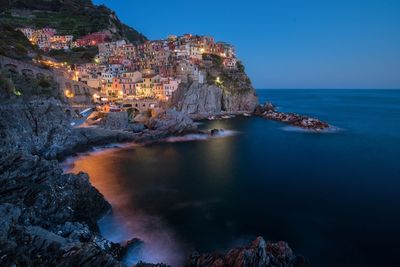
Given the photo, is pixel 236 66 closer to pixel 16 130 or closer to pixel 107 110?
pixel 107 110

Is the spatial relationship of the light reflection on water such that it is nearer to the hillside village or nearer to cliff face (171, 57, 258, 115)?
the hillside village

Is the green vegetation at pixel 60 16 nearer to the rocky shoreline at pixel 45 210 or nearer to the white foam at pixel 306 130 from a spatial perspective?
the rocky shoreline at pixel 45 210

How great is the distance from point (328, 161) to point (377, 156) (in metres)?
7.55

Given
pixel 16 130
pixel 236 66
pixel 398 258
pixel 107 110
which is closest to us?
pixel 398 258

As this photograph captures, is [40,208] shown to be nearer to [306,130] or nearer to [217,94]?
[306,130]

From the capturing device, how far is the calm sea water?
50.5 ft

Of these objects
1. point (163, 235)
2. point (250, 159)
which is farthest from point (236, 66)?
point (163, 235)

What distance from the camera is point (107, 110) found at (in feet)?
150

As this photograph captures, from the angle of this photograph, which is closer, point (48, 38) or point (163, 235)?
point (163, 235)

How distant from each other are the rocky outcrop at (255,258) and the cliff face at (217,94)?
49.7 metres

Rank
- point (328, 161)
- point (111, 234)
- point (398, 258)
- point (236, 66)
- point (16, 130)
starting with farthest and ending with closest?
point (236, 66)
point (328, 161)
point (16, 130)
point (111, 234)
point (398, 258)

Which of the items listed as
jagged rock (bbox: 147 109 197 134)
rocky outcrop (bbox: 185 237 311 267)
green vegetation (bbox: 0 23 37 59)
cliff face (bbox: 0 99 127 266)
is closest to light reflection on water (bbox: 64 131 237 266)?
cliff face (bbox: 0 99 127 266)

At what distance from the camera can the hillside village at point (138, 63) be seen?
57375mm

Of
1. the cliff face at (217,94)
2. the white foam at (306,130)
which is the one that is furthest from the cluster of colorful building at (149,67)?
the white foam at (306,130)
